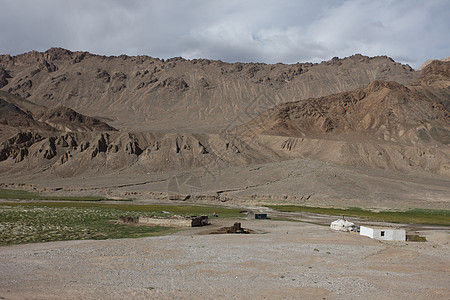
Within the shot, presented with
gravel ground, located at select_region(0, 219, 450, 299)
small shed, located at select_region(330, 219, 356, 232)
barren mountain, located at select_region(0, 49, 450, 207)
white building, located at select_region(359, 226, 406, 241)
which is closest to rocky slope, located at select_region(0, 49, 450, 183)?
barren mountain, located at select_region(0, 49, 450, 207)

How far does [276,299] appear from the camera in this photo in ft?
49.0

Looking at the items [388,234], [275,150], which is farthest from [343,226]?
[275,150]

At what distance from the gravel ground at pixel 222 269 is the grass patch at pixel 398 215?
21.9 m

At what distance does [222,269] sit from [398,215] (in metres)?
41.9

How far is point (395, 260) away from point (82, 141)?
9339 centimetres

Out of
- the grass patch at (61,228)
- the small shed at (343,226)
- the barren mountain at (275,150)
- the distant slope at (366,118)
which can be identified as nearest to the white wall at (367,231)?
the small shed at (343,226)

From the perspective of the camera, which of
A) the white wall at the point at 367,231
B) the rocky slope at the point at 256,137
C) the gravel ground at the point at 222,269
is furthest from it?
the rocky slope at the point at 256,137

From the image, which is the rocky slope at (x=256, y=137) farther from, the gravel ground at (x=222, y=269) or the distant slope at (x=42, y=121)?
the gravel ground at (x=222, y=269)

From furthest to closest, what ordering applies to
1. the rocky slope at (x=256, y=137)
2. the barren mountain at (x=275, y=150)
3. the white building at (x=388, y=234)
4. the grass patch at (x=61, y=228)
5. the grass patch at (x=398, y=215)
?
the rocky slope at (x=256, y=137) → the barren mountain at (x=275, y=150) → the grass patch at (x=398, y=215) → the white building at (x=388, y=234) → the grass patch at (x=61, y=228)

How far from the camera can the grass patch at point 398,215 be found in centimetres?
4915

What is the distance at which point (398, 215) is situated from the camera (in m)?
55.0

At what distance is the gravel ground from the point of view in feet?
49.7

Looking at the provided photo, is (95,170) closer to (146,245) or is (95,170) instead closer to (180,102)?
(146,245)

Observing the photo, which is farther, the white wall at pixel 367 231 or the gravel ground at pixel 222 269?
the white wall at pixel 367 231
